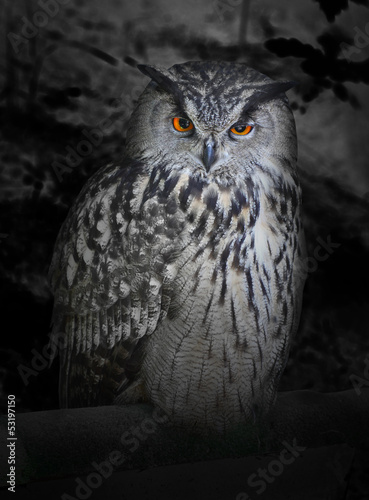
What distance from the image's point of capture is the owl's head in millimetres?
1729

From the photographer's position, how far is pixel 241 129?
1.80 metres

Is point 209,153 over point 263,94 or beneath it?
beneath

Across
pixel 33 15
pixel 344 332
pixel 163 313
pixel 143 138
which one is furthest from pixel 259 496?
pixel 33 15

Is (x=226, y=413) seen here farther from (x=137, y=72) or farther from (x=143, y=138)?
(x=137, y=72)

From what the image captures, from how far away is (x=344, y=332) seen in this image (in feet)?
9.51

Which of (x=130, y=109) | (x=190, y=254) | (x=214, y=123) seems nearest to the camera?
(x=214, y=123)

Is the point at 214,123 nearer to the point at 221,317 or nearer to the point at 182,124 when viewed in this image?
the point at 182,124

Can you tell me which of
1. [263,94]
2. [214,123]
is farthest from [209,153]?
[263,94]

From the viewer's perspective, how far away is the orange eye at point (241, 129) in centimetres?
178

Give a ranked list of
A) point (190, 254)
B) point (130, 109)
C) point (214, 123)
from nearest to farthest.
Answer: point (214, 123) < point (190, 254) < point (130, 109)

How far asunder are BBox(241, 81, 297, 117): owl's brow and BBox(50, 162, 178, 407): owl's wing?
0.33 meters

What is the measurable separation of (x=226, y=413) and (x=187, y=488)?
24cm

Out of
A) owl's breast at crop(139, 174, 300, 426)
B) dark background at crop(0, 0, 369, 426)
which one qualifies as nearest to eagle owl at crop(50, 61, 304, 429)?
owl's breast at crop(139, 174, 300, 426)

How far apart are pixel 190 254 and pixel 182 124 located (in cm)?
33
